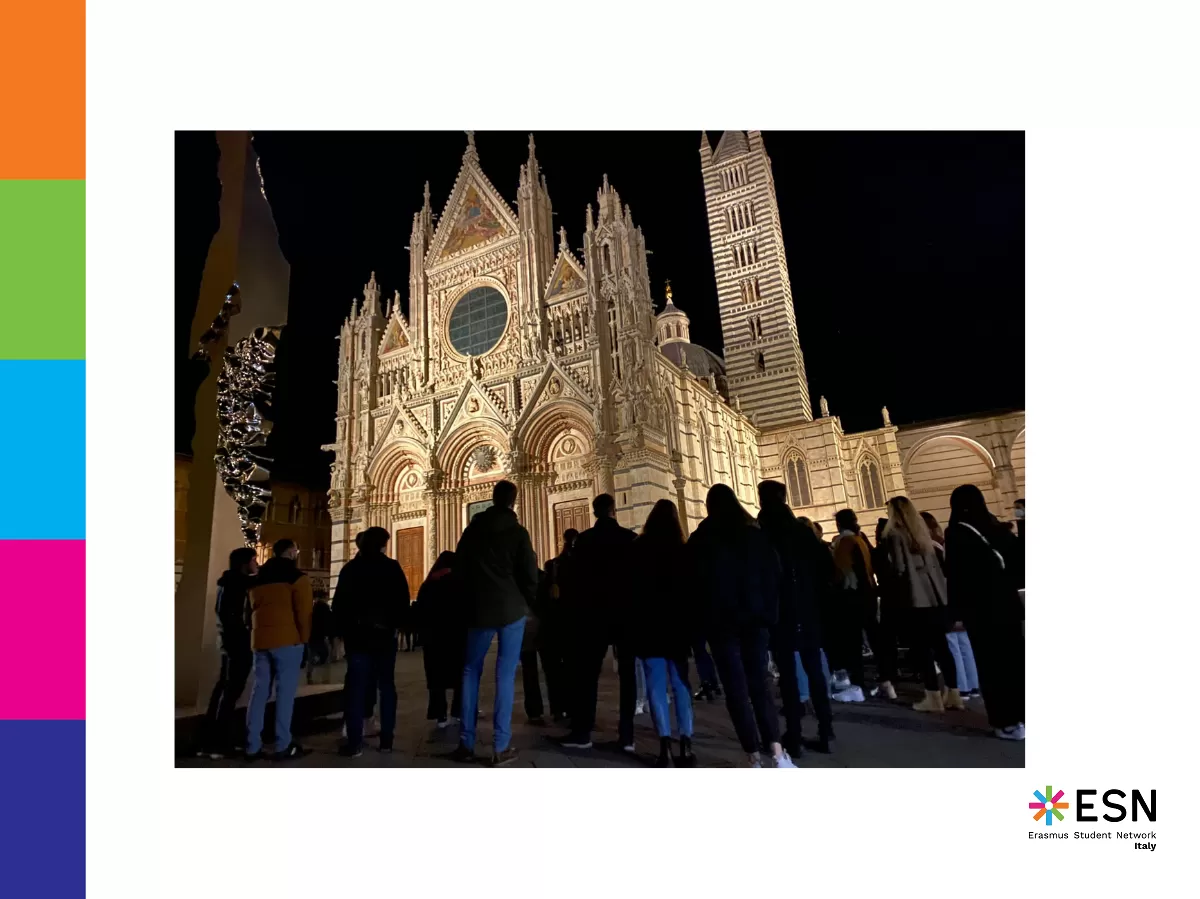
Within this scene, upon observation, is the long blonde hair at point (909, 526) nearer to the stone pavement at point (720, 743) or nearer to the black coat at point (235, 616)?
the stone pavement at point (720, 743)

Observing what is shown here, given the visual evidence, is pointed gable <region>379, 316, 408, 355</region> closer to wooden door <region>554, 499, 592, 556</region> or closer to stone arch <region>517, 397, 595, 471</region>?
stone arch <region>517, 397, 595, 471</region>

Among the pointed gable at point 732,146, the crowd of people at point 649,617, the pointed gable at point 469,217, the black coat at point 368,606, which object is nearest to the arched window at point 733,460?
the pointed gable at point 469,217

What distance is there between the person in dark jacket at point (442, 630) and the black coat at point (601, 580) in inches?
31.7

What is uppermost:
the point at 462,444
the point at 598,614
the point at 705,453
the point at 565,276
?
the point at 565,276

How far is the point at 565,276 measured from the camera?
1329cm

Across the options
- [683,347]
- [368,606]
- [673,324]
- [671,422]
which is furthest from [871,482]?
[673,324]

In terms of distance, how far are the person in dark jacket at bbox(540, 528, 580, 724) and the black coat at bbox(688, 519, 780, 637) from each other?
118 centimetres

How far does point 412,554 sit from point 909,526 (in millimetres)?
9502

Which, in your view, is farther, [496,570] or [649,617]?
[496,570]

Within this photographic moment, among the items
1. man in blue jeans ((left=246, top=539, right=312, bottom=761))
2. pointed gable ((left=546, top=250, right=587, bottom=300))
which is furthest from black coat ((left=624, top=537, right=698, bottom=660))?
pointed gable ((left=546, top=250, right=587, bottom=300))

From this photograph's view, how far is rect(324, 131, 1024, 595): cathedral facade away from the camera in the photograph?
11.1m

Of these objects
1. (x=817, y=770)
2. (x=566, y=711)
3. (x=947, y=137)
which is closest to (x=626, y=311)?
(x=947, y=137)

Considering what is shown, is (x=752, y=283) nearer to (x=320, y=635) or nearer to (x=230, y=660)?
(x=320, y=635)

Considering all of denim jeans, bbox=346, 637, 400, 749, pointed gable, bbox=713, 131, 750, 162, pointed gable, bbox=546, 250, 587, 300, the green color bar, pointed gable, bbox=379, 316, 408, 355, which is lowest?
denim jeans, bbox=346, 637, 400, 749
